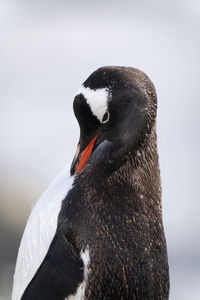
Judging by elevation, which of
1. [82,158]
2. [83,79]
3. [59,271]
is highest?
[83,79]

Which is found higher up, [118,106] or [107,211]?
[118,106]

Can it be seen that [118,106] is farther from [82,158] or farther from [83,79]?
[83,79]

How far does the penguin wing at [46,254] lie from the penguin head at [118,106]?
177 mm

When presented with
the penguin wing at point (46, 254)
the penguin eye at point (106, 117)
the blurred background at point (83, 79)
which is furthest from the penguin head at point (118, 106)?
the blurred background at point (83, 79)

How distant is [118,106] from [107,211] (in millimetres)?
259

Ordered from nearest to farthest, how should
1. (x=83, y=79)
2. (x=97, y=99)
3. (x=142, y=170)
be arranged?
1. (x=97, y=99)
2. (x=142, y=170)
3. (x=83, y=79)

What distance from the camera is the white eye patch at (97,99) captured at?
1638 mm

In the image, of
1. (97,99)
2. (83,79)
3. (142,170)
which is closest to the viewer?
(97,99)

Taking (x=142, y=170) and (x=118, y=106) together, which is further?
(x=142, y=170)

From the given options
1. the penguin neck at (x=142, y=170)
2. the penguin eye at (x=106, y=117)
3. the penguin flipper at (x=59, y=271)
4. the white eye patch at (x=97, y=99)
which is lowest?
the penguin flipper at (x=59, y=271)

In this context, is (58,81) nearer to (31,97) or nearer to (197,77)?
(31,97)

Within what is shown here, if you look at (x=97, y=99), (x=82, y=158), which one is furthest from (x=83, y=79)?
(x=97, y=99)

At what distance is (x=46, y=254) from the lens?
172 centimetres

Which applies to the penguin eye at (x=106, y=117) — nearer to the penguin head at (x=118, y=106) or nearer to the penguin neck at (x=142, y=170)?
the penguin head at (x=118, y=106)
